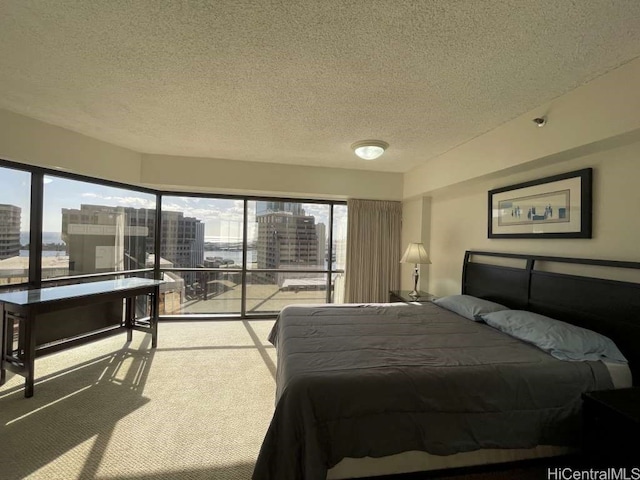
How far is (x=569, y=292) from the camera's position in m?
2.28

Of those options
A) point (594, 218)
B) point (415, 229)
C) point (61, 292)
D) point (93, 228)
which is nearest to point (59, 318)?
point (61, 292)

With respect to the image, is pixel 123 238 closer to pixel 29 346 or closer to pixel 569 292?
pixel 29 346

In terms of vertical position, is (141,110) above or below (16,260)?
above

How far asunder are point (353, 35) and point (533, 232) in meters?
2.31

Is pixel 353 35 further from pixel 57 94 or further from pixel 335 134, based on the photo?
pixel 57 94

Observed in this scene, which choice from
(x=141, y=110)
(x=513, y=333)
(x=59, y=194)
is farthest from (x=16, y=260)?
(x=513, y=333)

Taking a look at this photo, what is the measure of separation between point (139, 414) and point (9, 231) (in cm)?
229

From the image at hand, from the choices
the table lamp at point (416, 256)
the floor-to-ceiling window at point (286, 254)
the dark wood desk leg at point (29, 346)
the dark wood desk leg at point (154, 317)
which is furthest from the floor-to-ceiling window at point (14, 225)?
the table lamp at point (416, 256)

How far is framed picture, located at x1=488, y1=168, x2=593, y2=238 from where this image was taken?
2283 mm

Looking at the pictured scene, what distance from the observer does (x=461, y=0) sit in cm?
140

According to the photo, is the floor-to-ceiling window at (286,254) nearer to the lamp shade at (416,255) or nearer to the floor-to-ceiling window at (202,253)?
the floor-to-ceiling window at (202,253)

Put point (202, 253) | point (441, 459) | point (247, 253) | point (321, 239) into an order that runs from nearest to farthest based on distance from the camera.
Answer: point (441, 459) → point (202, 253) → point (247, 253) → point (321, 239)

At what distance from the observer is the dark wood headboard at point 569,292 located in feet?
6.23

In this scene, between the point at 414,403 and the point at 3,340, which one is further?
the point at 3,340
